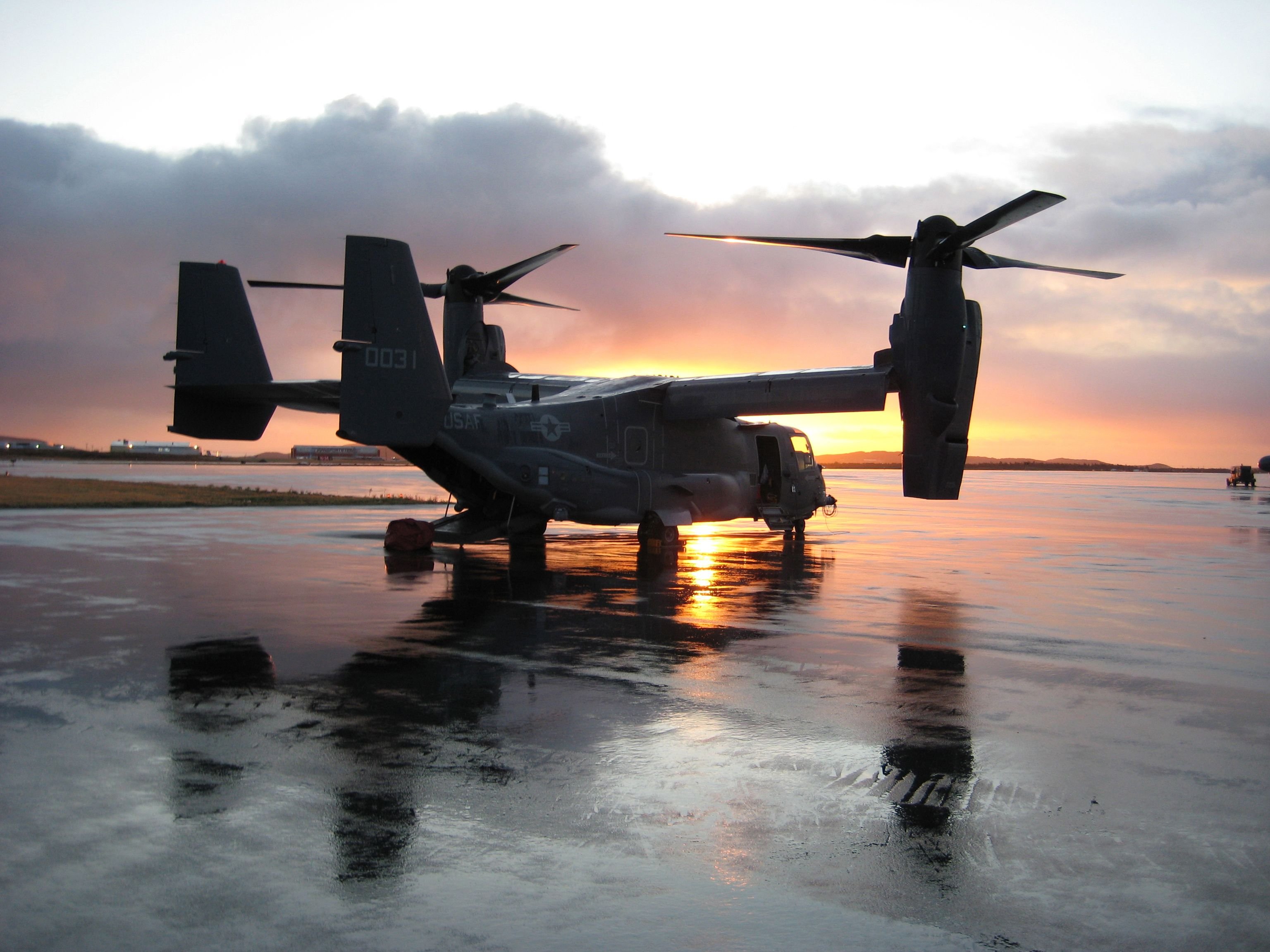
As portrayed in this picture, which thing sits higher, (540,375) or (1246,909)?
(540,375)

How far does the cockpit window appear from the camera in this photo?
2577 centimetres

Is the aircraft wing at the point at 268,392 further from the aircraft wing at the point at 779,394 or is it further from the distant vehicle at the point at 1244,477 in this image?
the distant vehicle at the point at 1244,477

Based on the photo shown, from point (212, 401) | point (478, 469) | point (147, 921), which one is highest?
point (212, 401)

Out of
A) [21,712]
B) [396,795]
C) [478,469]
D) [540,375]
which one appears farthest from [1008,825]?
[540,375]

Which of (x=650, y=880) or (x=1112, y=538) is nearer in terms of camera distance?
(x=650, y=880)

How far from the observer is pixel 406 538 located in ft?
67.0

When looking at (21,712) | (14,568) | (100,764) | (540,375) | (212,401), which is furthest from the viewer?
(540,375)

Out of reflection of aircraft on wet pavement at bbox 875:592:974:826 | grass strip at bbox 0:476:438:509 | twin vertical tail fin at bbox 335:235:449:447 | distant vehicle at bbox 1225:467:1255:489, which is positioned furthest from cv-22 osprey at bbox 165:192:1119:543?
distant vehicle at bbox 1225:467:1255:489

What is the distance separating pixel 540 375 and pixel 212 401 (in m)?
8.82

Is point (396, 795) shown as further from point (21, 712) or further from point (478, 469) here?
point (478, 469)

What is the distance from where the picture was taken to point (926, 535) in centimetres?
2711

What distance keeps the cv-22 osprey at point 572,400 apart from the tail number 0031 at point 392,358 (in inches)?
1.1

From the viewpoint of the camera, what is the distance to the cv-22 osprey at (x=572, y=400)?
54.5ft

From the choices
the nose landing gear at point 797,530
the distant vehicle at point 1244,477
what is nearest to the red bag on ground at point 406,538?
the nose landing gear at point 797,530
